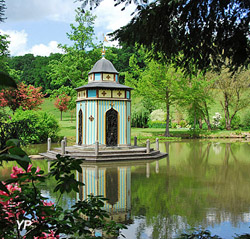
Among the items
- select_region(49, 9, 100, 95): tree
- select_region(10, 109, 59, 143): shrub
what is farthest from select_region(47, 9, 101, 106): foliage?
select_region(10, 109, 59, 143): shrub

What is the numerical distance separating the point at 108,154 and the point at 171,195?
784 centimetres

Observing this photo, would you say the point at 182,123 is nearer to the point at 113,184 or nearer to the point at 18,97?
the point at 113,184

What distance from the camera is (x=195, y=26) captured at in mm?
5477

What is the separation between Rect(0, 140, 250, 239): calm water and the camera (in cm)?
613

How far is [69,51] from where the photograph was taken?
3409cm

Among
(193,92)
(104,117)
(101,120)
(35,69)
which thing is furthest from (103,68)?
(35,69)

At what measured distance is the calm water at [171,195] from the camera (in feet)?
20.1

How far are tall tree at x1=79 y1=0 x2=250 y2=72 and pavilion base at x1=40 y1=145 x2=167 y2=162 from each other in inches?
411

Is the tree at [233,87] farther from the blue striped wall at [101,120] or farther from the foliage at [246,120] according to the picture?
the blue striped wall at [101,120]

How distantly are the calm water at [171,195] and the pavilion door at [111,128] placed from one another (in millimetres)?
3111

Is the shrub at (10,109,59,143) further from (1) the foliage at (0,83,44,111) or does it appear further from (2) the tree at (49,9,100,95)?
(2) the tree at (49,9,100,95)

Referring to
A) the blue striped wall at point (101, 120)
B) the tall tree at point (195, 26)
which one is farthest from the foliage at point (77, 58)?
the tall tree at point (195, 26)

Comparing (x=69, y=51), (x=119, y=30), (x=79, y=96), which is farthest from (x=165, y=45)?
(x=69, y=51)

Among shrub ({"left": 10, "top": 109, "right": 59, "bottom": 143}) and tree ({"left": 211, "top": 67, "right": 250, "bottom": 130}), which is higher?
tree ({"left": 211, "top": 67, "right": 250, "bottom": 130})
